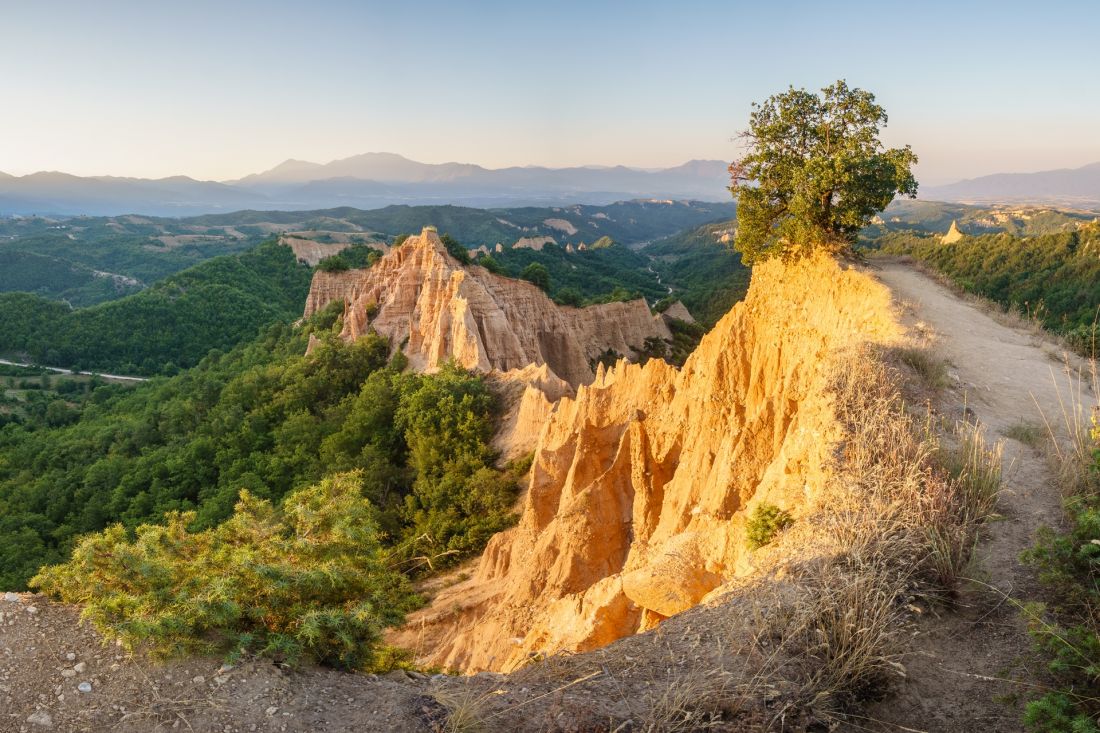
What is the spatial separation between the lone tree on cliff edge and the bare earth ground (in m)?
8.44

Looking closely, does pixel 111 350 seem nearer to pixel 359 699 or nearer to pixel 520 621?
pixel 520 621

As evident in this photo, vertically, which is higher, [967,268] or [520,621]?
[967,268]

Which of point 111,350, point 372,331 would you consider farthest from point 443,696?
point 111,350

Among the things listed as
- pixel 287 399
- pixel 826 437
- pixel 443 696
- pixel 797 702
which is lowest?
pixel 287 399

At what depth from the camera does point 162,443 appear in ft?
104

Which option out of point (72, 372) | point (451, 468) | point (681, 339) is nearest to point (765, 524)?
point (451, 468)

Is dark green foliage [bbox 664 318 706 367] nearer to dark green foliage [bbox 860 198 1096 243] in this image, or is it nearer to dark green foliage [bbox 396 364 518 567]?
dark green foliage [bbox 396 364 518 567]

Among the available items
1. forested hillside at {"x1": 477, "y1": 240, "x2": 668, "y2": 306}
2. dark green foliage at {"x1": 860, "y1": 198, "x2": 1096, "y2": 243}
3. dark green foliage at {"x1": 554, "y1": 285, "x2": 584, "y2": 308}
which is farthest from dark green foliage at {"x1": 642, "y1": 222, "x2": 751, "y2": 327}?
dark green foliage at {"x1": 860, "y1": 198, "x2": 1096, "y2": 243}

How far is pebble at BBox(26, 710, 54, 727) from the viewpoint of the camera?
4770 mm

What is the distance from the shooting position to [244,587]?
5758mm

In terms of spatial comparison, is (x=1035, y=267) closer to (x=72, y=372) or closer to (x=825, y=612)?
(x=825, y=612)

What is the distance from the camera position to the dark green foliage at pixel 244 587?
534cm

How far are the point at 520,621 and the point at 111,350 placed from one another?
63.2 metres

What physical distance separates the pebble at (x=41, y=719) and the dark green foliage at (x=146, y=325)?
56.7 meters
